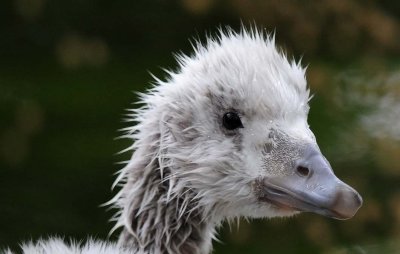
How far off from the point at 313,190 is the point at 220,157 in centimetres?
20

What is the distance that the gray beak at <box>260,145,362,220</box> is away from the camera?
1619 millimetres

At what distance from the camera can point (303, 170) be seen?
1683 millimetres

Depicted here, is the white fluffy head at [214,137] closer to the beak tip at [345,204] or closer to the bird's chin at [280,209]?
the bird's chin at [280,209]

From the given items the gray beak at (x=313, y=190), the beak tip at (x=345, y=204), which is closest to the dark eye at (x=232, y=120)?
the gray beak at (x=313, y=190)

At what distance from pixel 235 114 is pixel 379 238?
211 cm

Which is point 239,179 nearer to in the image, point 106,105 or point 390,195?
point 106,105

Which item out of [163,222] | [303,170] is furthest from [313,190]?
[163,222]

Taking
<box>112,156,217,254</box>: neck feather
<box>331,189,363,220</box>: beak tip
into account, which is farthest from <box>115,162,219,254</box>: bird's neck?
<box>331,189,363,220</box>: beak tip

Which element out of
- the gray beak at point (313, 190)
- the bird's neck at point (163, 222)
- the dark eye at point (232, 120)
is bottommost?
the bird's neck at point (163, 222)

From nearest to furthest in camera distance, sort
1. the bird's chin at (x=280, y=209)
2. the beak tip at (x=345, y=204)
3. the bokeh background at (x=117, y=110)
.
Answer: the beak tip at (x=345, y=204), the bird's chin at (x=280, y=209), the bokeh background at (x=117, y=110)

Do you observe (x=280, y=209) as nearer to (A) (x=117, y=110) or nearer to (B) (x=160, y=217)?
(B) (x=160, y=217)

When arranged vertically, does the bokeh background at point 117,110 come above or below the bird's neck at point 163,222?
above

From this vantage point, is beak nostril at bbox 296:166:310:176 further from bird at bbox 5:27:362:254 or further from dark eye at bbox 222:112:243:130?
dark eye at bbox 222:112:243:130

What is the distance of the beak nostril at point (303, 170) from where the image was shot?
168 cm
